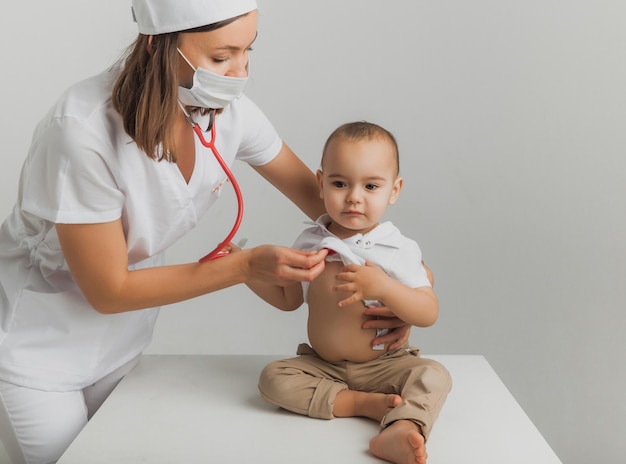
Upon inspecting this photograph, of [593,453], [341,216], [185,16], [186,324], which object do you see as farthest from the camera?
[186,324]

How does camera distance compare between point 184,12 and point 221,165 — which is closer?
point 184,12

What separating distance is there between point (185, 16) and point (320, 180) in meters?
0.51

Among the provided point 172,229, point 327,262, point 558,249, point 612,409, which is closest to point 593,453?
point 612,409

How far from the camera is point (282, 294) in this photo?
2.26 metres

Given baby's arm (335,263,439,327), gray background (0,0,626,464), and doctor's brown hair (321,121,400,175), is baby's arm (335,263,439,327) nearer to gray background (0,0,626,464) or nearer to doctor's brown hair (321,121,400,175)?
doctor's brown hair (321,121,400,175)

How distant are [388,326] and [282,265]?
0.32 m

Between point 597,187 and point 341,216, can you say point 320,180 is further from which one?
point 597,187

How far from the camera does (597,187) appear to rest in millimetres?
3359

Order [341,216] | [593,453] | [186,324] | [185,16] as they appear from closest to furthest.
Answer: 1. [185,16]
2. [341,216]
3. [593,453]
4. [186,324]

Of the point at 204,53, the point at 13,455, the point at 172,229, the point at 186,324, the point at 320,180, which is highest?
the point at 204,53

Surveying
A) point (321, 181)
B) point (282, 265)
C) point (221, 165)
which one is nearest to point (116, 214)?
point (221, 165)

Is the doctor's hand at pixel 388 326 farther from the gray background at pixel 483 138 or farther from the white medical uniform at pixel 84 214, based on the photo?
the gray background at pixel 483 138

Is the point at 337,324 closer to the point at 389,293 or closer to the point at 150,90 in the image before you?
the point at 389,293

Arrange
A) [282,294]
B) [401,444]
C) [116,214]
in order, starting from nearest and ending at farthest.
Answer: [401,444], [116,214], [282,294]
